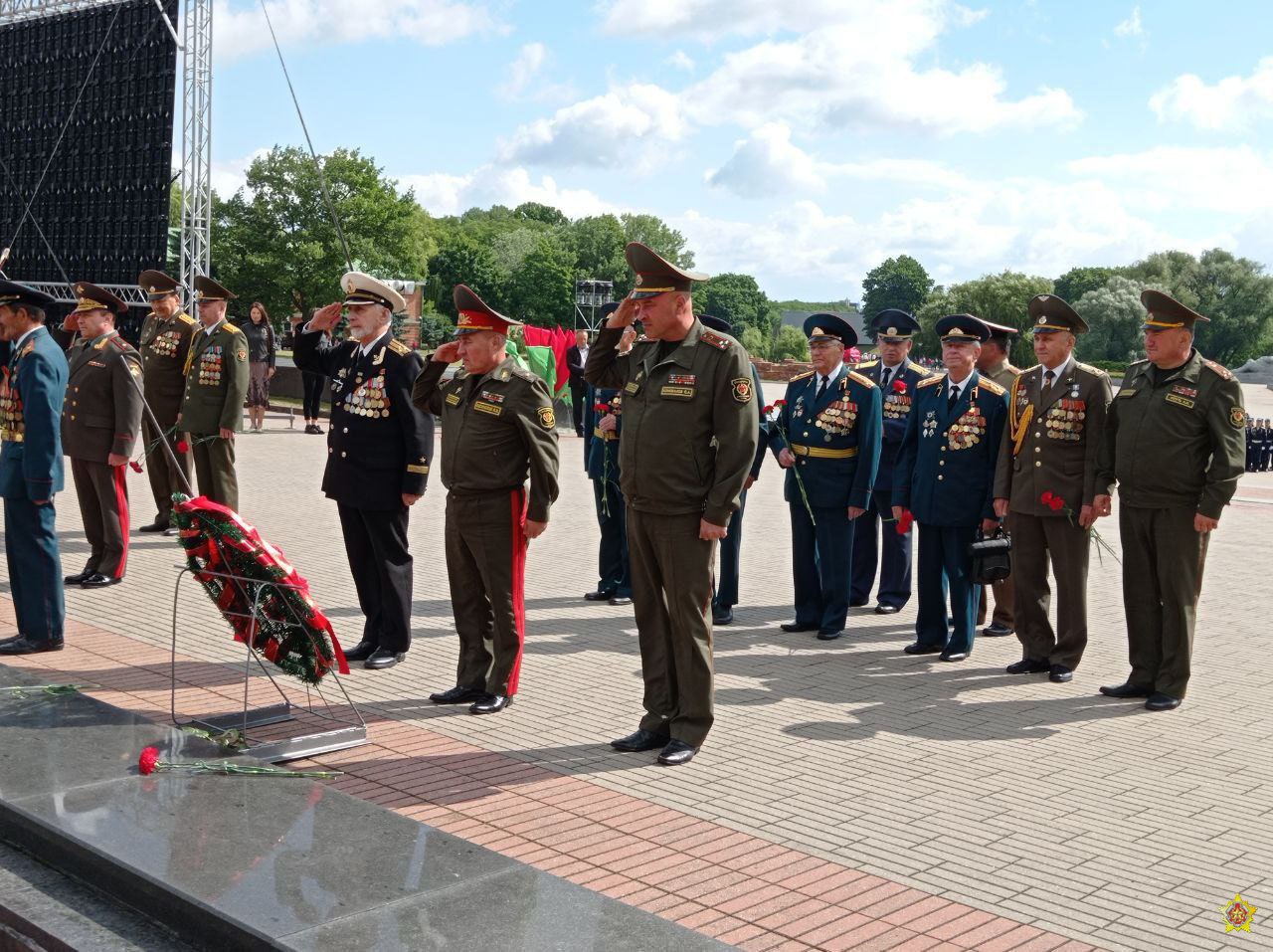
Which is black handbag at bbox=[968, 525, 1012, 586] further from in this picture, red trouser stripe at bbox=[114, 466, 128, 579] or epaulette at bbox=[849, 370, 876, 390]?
red trouser stripe at bbox=[114, 466, 128, 579]

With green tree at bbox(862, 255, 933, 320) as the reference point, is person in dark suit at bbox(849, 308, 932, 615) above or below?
below

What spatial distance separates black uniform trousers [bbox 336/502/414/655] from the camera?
296 inches

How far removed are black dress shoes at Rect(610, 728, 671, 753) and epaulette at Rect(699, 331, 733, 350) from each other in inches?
68.2

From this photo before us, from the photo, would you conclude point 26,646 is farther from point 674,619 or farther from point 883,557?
point 883,557

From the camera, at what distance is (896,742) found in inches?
254

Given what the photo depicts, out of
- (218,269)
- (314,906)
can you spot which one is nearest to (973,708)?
(314,906)

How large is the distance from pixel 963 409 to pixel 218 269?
1908 inches

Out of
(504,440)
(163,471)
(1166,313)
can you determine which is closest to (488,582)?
(504,440)

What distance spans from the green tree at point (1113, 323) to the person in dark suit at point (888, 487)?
73.0m

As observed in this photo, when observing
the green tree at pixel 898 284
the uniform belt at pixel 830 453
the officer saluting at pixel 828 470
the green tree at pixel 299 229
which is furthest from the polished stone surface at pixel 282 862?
the green tree at pixel 898 284

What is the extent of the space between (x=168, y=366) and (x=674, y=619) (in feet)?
22.5

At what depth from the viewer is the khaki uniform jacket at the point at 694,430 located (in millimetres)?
5840

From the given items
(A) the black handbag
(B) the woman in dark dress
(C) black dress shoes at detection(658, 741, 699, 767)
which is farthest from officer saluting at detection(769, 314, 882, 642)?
(B) the woman in dark dress

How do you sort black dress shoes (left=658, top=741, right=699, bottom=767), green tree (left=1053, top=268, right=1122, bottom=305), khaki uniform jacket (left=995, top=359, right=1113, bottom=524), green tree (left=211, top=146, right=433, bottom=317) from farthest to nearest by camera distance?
green tree (left=1053, top=268, right=1122, bottom=305)
green tree (left=211, top=146, right=433, bottom=317)
khaki uniform jacket (left=995, top=359, right=1113, bottom=524)
black dress shoes (left=658, top=741, right=699, bottom=767)
